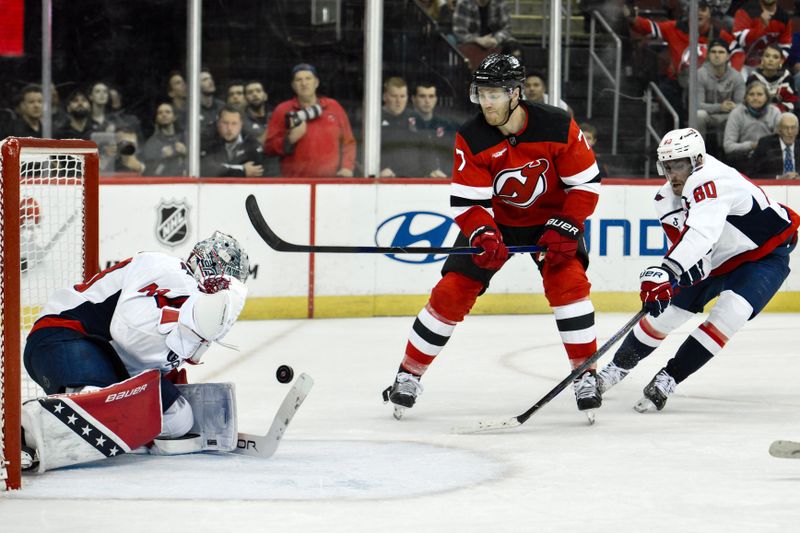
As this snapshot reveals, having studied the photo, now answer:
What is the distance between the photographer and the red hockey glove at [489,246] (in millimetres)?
3807

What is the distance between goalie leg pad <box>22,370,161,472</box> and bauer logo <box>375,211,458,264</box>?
351 centimetres

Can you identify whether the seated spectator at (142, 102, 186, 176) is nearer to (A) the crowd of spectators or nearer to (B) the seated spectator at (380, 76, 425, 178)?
(A) the crowd of spectators

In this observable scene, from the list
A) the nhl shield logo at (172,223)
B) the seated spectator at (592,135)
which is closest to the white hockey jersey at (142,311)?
the nhl shield logo at (172,223)

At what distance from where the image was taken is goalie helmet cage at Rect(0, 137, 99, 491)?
9.57 feet

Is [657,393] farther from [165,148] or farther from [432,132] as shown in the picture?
[165,148]

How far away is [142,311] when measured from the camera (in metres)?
3.14

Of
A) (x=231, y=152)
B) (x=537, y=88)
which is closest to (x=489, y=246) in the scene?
(x=231, y=152)

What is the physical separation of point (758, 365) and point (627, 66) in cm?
239

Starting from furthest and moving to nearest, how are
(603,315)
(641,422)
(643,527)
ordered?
(603,315)
(641,422)
(643,527)

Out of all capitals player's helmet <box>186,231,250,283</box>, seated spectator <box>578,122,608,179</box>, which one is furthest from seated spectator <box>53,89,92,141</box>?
capitals player's helmet <box>186,231,250,283</box>

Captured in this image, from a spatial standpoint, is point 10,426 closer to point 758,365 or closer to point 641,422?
point 641,422

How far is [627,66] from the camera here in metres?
7.11

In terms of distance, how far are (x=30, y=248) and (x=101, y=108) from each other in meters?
2.37

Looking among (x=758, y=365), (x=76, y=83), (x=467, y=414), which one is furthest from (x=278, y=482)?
(x=76, y=83)
